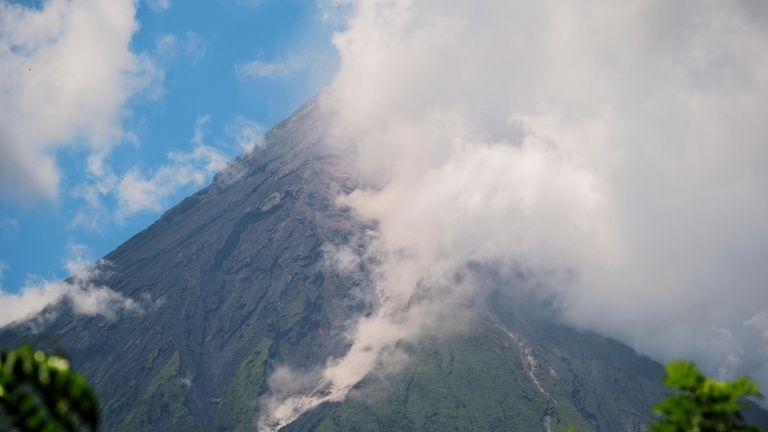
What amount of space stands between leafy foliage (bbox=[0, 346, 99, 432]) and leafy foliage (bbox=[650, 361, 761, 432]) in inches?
725

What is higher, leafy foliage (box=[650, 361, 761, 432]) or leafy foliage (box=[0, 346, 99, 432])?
leafy foliage (box=[0, 346, 99, 432])

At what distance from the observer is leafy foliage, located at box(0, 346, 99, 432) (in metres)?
17.9

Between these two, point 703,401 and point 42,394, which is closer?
point 42,394

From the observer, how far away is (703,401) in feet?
83.6

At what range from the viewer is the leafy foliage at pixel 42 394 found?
17.9m

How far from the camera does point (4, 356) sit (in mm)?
18484

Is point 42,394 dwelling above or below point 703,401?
above

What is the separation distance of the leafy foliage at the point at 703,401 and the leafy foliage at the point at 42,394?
1842cm

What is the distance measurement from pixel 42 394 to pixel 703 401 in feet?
67.5

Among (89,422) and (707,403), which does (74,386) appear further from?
(707,403)

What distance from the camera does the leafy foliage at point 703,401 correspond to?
82.4ft

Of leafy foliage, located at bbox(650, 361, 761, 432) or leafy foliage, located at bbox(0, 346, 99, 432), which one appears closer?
leafy foliage, located at bbox(0, 346, 99, 432)

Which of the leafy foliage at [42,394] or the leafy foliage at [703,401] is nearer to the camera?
the leafy foliage at [42,394]

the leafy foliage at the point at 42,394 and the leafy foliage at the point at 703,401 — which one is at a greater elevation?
the leafy foliage at the point at 42,394
